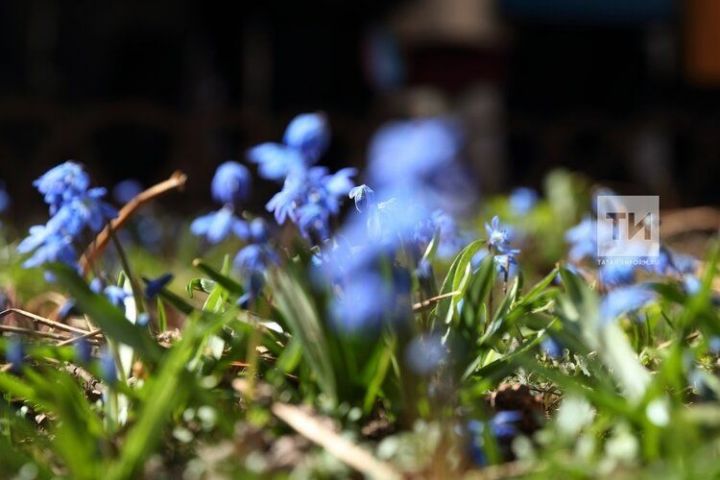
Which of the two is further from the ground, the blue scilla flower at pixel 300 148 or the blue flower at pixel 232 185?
the blue scilla flower at pixel 300 148

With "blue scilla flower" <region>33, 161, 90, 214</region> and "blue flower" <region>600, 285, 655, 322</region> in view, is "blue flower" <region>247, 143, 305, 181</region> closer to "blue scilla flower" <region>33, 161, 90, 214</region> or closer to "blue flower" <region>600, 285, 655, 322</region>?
"blue scilla flower" <region>33, 161, 90, 214</region>

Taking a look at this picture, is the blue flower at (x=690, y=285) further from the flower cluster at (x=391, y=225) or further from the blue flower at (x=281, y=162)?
the blue flower at (x=281, y=162)

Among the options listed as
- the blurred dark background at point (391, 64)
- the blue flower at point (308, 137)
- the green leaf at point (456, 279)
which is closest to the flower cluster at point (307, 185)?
the blue flower at point (308, 137)

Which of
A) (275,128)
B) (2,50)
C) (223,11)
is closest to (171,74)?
(223,11)

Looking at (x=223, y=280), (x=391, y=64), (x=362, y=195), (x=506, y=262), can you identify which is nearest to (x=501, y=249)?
(x=506, y=262)

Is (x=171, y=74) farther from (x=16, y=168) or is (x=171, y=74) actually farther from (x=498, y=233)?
(x=498, y=233)

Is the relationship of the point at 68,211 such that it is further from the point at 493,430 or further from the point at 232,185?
the point at 493,430

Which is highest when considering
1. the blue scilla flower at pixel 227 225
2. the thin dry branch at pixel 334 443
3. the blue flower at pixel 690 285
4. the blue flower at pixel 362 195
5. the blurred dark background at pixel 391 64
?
the blue flower at pixel 362 195
